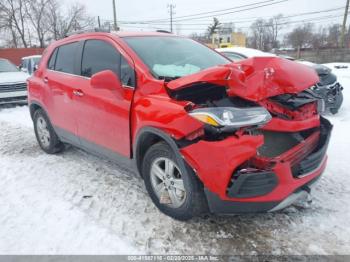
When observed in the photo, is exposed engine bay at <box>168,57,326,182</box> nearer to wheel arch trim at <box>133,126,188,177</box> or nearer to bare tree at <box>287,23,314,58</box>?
wheel arch trim at <box>133,126,188,177</box>

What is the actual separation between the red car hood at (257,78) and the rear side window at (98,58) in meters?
1.03

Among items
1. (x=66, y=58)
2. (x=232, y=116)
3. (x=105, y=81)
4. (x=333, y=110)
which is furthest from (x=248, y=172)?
(x=333, y=110)

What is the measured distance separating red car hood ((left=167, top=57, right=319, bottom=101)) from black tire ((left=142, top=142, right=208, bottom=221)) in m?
0.61

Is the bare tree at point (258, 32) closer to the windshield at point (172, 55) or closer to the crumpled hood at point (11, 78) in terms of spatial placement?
the crumpled hood at point (11, 78)

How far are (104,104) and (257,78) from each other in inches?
70.3

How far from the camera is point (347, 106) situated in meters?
7.97

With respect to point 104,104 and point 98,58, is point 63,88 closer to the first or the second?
point 98,58

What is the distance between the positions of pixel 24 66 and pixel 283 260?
19.7 m

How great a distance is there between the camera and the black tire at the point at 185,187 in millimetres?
2871

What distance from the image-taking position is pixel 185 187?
2.92 meters

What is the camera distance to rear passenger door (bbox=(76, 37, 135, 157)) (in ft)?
11.7

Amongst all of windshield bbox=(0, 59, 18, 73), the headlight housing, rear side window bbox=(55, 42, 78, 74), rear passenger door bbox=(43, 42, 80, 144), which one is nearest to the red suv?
the headlight housing

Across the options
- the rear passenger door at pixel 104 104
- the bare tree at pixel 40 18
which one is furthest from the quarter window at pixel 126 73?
the bare tree at pixel 40 18

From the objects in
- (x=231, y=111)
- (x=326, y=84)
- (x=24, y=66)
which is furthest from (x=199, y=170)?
(x=24, y=66)
